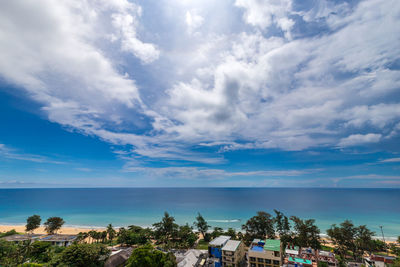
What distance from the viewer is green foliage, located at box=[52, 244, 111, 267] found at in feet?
82.7

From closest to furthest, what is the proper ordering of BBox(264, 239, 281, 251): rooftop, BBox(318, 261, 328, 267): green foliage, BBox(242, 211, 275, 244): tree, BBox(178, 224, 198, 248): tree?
BBox(264, 239, 281, 251): rooftop, BBox(318, 261, 328, 267): green foliage, BBox(178, 224, 198, 248): tree, BBox(242, 211, 275, 244): tree

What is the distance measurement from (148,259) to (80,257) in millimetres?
10655

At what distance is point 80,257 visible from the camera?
84.2ft

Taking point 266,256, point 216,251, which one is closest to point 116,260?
point 216,251

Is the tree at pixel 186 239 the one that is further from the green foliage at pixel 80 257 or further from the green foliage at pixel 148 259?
the green foliage at pixel 80 257

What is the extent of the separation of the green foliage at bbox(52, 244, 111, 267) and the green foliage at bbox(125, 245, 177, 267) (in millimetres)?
6604

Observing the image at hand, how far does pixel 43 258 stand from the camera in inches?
1227

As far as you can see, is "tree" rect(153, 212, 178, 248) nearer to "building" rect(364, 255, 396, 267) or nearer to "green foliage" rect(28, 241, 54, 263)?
"green foliage" rect(28, 241, 54, 263)

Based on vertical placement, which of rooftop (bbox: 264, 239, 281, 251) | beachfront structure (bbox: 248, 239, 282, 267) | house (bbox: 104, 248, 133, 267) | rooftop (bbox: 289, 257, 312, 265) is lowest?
house (bbox: 104, 248, 133, 267)

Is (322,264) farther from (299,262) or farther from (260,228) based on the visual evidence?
(260,228)

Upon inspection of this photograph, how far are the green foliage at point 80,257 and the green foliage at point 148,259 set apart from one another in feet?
21.7

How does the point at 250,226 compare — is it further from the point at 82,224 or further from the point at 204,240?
the point at 82,224

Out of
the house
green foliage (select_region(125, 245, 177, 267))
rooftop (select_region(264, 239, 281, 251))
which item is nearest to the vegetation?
green foliage (select_region(125, 245, 177, 267))

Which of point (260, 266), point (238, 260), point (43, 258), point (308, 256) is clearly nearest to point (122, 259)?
point (43, 258)
